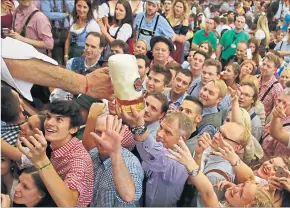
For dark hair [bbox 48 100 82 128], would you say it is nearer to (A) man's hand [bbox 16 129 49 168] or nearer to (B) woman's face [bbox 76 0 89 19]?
(A) man's hand [bbox 16 129 49 168]

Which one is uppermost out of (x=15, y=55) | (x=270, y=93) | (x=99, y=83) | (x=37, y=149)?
(x=15, y=55)

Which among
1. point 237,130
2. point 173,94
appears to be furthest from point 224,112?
point 237,130

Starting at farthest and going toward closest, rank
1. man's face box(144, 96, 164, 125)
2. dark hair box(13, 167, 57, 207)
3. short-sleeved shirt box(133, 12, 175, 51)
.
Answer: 1. short-sleeved shirt box(133, 12, 175, 51)
2. man's face box(144, 96, 164, 125)
3. dark hair box(13, 167, 57, 207)

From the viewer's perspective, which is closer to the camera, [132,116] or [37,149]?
[37,149]

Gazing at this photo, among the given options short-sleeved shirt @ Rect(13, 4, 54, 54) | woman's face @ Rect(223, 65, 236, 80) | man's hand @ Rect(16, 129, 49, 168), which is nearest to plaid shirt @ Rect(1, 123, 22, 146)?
man's hand @ Rect(16, 129, 49, 168)

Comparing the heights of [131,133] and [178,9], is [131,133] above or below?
below

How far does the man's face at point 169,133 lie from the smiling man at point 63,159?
455 millimetres

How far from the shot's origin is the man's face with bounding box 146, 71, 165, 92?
154 inches

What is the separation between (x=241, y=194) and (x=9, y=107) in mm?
1302

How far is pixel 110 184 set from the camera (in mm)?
2201

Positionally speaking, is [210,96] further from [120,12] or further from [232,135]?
[120,12]

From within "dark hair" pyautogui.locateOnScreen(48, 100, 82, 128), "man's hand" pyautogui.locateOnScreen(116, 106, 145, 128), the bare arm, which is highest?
the bare arm

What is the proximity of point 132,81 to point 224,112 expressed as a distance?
1.91m

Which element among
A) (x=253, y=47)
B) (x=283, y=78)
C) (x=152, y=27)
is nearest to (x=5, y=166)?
(x=283, y=78)
